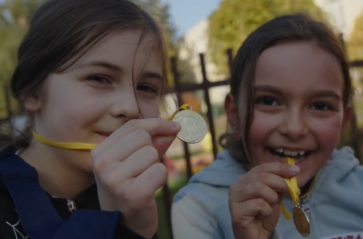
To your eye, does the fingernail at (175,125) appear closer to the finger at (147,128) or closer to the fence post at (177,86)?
the finger at (147,128)

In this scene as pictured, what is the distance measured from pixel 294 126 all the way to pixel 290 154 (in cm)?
15

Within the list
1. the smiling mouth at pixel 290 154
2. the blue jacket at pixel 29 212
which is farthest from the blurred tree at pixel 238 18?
the blue jacket at pixel 29 212

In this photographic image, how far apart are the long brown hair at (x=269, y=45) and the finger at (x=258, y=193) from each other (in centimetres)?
37

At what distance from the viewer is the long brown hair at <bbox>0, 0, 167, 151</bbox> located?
4.58 ft

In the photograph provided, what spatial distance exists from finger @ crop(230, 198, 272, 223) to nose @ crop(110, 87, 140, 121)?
0.54 m

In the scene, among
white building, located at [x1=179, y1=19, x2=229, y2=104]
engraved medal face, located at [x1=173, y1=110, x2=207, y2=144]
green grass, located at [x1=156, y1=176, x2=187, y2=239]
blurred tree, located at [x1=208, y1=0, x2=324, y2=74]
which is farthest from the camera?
blurred tree, located at [x1=208, y1=0, x2=324, y2=74]

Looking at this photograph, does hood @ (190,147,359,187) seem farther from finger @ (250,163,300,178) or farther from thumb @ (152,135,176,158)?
thumb @ (152,135,176,158)

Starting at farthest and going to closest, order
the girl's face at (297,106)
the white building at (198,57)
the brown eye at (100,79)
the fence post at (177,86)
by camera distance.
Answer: the white building at (198,57) < the fence post at (177,86) < the girl's face at (297,106) < the brown eye at (100,79)

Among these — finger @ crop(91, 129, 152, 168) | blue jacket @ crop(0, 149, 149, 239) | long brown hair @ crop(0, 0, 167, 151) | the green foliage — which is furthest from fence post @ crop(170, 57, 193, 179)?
the green foliage

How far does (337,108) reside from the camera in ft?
5.46

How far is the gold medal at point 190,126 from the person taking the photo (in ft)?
4.04

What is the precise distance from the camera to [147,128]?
1084 mm

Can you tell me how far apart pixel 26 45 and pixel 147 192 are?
3.33 feet

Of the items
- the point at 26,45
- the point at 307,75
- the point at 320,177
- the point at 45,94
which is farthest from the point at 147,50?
the point at 320,177
